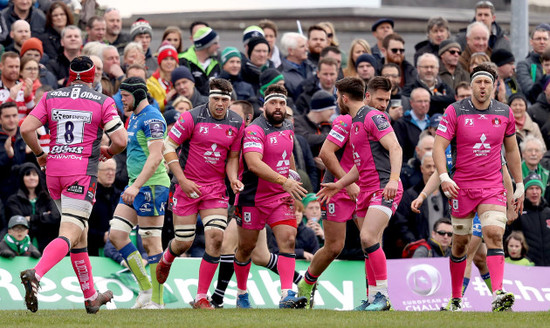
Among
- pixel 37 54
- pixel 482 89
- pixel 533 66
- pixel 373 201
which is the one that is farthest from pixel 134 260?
pixel 533 66

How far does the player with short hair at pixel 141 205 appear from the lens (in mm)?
14141

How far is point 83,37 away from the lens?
1995 cm

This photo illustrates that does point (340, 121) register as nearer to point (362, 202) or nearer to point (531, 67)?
point (362, 202)

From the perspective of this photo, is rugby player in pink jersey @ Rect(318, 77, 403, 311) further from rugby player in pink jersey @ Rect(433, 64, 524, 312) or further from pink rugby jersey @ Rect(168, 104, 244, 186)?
pink rugby jersey @ Rect(168, 104, 244, 186)

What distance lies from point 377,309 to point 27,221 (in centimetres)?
574

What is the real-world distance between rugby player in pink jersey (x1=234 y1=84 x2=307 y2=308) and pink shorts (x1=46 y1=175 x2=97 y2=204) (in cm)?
205

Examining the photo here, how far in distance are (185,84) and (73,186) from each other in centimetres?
561

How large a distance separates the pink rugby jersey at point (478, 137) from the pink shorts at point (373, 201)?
31.8 inches

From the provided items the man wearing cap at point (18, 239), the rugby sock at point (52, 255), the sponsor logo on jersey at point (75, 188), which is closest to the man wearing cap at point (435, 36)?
the man wearing cap at point (18, 239)

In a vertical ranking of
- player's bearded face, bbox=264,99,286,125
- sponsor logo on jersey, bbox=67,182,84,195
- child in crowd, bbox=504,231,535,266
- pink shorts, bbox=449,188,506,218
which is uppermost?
player's bearded face, bbox=264,99,286,125

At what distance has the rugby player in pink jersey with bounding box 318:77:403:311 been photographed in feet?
41.8

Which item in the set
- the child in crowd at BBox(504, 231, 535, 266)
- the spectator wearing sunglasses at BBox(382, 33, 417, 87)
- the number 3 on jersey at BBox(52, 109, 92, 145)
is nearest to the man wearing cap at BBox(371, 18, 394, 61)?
the spectator wearing sunglasses at BBox(382, 33, 417, 87)

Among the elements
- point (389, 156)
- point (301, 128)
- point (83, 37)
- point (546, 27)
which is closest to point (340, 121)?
point (389, 156)

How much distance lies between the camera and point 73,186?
39.9 ft
